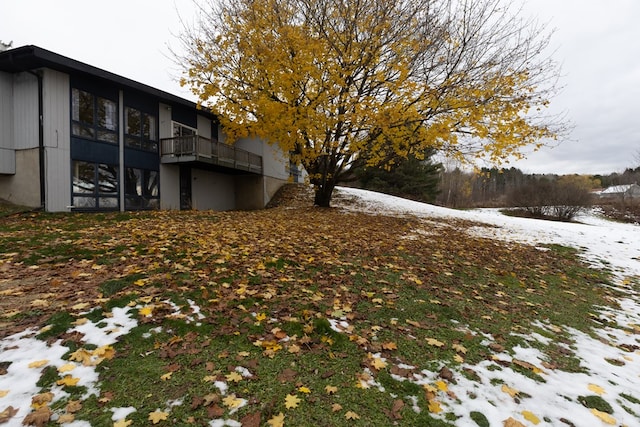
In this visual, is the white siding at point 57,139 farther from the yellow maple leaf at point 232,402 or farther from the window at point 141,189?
the yellow maple leaf at point 232,402

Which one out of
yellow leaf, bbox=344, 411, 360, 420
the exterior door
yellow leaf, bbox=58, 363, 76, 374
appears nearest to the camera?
yellow leaf, bbox=344, 411, 360, 420

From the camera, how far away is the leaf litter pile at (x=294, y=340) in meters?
2.65

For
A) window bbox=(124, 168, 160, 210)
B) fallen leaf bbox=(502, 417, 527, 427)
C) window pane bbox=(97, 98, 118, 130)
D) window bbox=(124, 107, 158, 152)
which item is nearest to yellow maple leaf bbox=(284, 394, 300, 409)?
fallen leaf bbox=(502, 417, 527, 427)

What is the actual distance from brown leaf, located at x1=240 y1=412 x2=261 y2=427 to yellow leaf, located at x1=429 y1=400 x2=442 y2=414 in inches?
55.5

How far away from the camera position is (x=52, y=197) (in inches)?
484

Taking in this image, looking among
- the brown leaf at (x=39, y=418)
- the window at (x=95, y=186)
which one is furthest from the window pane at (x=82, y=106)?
the brown leaf at (x=39, y=418)

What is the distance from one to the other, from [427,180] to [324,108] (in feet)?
77.5

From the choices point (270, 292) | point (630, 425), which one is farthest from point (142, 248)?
point (630, 425)

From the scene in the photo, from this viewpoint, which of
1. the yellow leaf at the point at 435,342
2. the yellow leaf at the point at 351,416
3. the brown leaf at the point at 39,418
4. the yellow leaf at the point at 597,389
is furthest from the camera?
the yellow leaf at the point at 435,342

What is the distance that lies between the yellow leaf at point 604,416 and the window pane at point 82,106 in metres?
16.9

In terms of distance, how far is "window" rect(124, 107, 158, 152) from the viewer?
1520 cm

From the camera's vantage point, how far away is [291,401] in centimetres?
269

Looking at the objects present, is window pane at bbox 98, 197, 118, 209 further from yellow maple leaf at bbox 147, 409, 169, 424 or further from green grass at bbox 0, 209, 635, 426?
yellow maple leaf at bbox 147, 409, 169, 424

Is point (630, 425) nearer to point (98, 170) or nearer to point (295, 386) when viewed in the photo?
point (295, 386)
